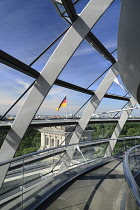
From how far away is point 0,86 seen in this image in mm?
6219

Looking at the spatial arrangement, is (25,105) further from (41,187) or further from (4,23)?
(41,187)

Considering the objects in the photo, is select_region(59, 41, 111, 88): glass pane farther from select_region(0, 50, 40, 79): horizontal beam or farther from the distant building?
the distant building

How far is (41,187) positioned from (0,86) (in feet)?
12.7

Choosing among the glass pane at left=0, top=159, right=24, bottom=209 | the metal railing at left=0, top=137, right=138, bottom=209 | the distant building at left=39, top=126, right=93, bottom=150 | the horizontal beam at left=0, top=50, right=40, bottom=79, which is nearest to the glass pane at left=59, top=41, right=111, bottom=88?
the horizontal beam at left=0, top=50, right=40, bottom=79

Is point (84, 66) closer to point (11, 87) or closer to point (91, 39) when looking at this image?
point (91, 39)

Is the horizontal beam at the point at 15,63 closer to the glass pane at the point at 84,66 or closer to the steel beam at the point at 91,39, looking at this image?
the steel beam at the point at 91,39

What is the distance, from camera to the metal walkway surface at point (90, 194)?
372cm

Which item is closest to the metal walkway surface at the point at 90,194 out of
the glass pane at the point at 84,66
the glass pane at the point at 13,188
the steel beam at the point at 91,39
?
the glass pane at the point at 13,188

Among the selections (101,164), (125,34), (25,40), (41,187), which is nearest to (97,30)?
(25,40)

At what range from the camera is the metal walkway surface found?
372 centimetres

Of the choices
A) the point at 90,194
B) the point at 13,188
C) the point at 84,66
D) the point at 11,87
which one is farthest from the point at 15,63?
the point at 84,66

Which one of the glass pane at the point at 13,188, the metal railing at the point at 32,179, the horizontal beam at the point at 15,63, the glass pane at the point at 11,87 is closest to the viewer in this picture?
the glass pane at the point at 13,188

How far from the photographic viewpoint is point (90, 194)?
4262mm

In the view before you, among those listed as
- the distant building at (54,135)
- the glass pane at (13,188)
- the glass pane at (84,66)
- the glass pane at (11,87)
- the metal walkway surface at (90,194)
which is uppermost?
the glass pane at (84,66)
